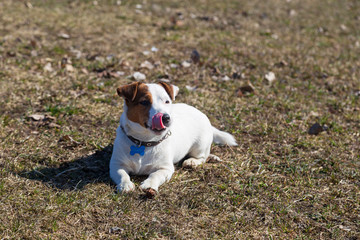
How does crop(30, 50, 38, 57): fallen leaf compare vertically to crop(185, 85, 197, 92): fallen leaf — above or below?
below

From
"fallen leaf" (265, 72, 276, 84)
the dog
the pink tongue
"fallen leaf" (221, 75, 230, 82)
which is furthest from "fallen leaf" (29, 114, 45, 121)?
"fallen leaf" (265, 72, 276, 84)

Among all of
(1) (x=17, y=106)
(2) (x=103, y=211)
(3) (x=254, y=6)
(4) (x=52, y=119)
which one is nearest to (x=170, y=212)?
(2) (x=103, y=211)

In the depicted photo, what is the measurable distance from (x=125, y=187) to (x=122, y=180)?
103 millimetres

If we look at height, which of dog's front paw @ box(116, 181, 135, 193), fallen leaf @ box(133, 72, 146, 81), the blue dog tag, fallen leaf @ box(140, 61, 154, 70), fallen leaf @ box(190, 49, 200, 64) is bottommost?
fallen leaf @ box(133, 72, 146, 81)

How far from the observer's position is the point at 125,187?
3695 millimetres

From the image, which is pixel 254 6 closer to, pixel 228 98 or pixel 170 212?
pixel 228 98

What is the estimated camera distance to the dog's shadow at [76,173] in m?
3.87

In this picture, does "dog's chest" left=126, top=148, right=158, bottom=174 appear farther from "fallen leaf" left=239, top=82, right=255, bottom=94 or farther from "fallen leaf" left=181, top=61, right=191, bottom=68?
"fallen leaf" left=181, top=61, right=191, bottom=68

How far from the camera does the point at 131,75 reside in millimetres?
6621

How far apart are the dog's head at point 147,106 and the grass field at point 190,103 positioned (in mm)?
617

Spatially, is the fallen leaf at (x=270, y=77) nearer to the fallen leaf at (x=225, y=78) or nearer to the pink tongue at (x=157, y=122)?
the fallen leaf at (x=225, y=78)

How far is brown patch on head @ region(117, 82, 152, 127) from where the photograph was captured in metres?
3.74

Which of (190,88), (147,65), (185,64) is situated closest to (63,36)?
(147,65)

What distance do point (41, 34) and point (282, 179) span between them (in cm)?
560
